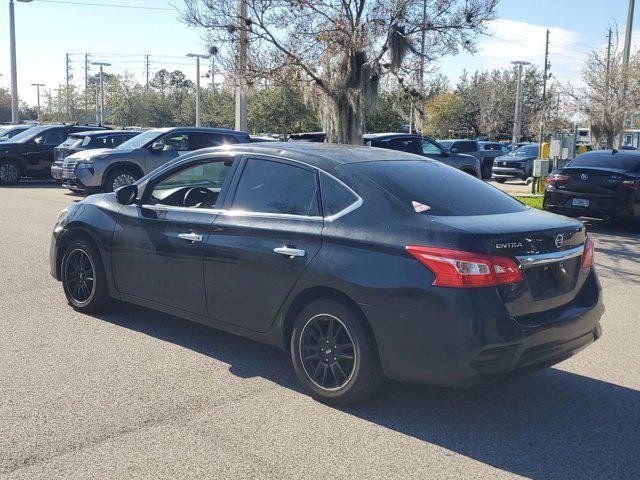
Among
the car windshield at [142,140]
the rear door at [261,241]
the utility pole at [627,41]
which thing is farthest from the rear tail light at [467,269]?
the utility pole at [627,41]

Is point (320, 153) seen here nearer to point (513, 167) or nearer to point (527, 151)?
point (513, 167)

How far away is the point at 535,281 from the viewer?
403 centimetres

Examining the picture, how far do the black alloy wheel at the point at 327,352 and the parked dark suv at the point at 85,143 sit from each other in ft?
48.7

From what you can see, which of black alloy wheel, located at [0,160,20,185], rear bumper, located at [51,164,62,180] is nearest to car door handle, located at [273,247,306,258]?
rear bumper, located at [51,164,62,180]

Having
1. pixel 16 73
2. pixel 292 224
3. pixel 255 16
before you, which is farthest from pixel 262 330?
pixel 16 73

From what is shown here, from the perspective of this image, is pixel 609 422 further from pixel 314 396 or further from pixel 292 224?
pixel 292 224

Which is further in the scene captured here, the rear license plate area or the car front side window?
the car front side window

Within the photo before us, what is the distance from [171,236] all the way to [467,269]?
8.15ft

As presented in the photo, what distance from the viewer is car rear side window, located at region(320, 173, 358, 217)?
4410 mm

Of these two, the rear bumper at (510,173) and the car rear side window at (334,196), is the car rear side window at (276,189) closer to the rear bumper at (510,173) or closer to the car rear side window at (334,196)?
the car rear side window at (334,196)

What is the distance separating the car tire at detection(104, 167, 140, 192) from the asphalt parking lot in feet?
34.1

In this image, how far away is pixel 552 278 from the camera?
4.16 meters

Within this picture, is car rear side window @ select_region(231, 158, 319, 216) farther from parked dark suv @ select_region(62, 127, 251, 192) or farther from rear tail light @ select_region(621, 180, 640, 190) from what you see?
parked dark suv @ select_region(62, 127, 251, 192)

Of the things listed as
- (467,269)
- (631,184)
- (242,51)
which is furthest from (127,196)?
(631,184)
